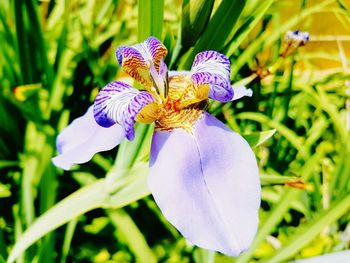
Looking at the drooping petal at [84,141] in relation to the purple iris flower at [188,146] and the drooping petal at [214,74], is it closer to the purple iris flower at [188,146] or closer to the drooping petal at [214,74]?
the purple iris flower at [188,146]

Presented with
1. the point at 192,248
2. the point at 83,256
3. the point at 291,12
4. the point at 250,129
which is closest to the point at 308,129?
the point at 250,129

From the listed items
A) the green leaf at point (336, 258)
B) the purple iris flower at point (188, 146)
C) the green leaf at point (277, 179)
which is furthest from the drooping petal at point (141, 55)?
the green leaf at point (336, 258)

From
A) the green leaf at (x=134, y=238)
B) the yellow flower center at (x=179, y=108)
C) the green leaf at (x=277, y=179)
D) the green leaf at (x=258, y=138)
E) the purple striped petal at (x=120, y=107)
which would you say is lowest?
the green leaf at (x=134, y=238)

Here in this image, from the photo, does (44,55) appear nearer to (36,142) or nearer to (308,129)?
(36,142)

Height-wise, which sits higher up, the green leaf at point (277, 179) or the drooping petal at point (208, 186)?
the drooping petal at point (208, 186)

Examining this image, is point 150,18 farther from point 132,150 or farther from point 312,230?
point 312,230

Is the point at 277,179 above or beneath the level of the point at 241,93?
beneath

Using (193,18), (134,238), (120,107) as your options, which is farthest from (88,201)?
(193,18)
